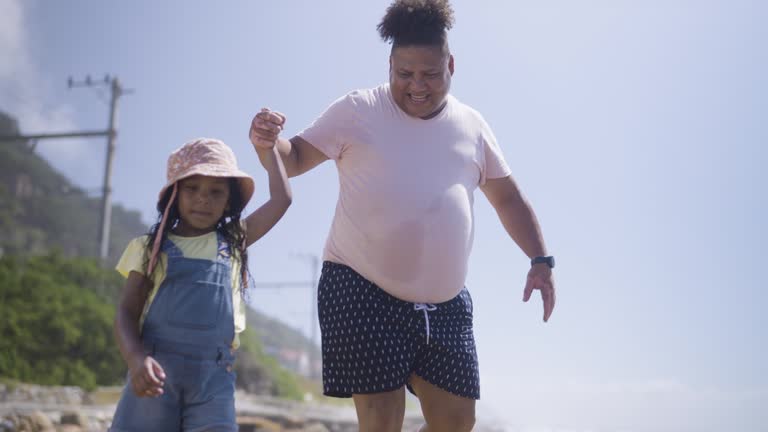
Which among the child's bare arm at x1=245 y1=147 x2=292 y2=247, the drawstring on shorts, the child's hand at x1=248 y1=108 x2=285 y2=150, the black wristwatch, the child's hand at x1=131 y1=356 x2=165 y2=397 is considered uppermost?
the child's hand at x1=248 y1=108 x2=285 y2=150

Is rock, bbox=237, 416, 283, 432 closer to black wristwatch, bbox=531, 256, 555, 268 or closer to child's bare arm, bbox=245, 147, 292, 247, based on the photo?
black wristwatch, bbox=531, 256, 555, 268

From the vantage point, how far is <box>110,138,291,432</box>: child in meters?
2.52

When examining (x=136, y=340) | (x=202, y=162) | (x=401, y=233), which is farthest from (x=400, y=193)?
(x=136, y=340)

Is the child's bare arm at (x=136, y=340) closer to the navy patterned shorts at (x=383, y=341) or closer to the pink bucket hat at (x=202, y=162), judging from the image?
the pink bucket hat at (x=202, y=162)

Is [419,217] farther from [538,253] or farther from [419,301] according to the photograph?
[538,253]

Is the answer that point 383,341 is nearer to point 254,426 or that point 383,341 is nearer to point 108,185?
point 254,426

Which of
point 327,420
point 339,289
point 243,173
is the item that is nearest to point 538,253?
point 339,289

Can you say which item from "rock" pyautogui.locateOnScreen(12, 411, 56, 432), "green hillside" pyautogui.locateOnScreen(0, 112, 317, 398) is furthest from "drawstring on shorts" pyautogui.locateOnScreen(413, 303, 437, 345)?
"green hillside" pyautogui.locateOnScreen(0, 112, 317, 398)

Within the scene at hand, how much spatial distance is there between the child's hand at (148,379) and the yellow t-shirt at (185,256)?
332mm

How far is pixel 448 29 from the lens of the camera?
3178 mm

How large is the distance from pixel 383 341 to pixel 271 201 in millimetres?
654

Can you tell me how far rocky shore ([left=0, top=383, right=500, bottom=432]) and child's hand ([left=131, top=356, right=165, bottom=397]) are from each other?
483 centimetres

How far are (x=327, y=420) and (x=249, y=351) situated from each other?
28.7 feet

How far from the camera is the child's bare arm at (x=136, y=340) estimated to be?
7.57ft
